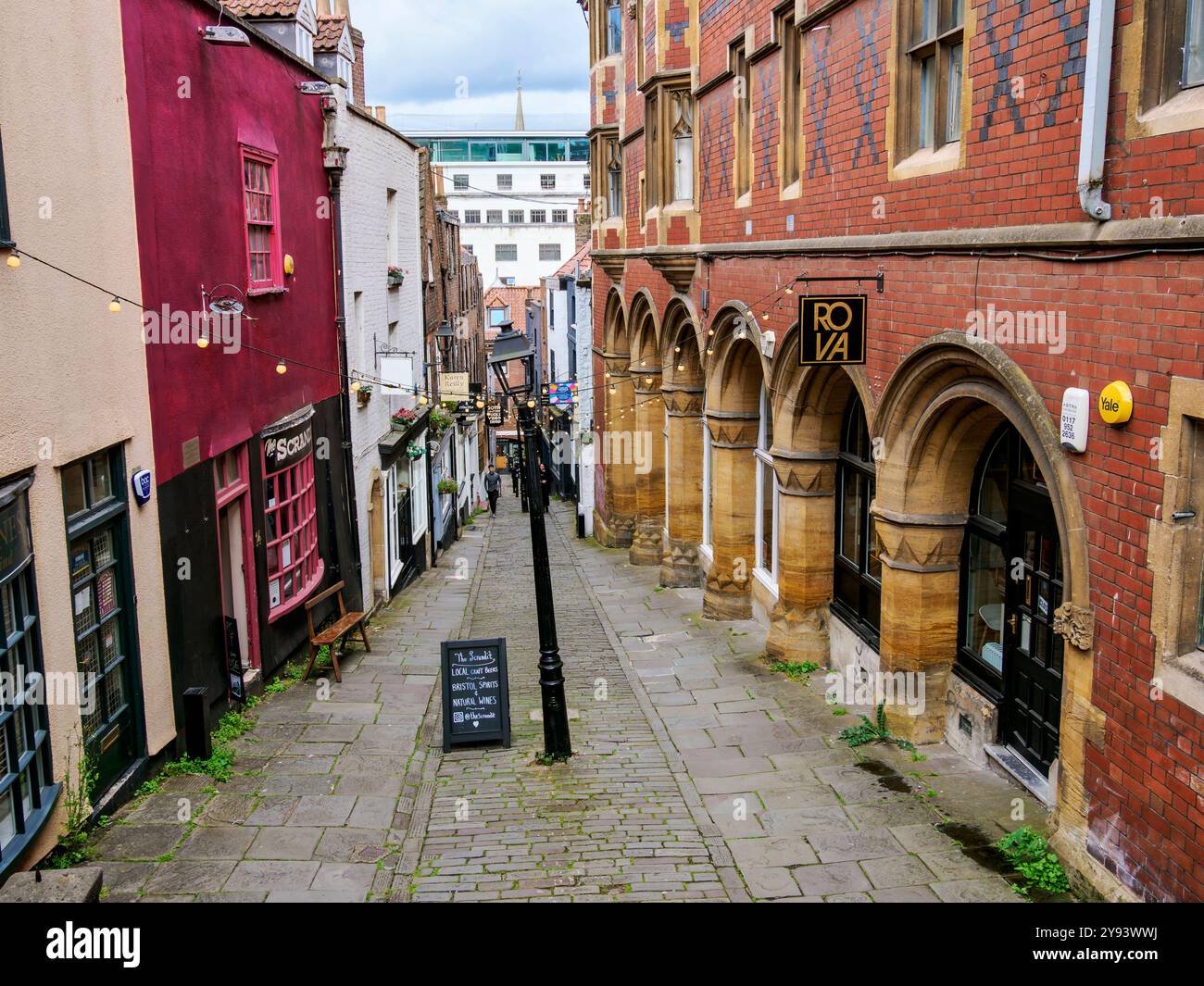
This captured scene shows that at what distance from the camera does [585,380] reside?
34219 millimetres

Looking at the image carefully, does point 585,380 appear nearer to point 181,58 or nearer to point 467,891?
point 181,58

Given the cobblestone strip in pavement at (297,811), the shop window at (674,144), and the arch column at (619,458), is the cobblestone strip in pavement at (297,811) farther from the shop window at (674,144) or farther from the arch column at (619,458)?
the arch column at (619,458)

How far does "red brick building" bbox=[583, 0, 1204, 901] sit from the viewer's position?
640cm

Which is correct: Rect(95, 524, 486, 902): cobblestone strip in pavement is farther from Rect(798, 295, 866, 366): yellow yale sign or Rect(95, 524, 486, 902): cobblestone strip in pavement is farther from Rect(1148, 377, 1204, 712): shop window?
Rect(798, 295, 866, 366): yellow yale sign

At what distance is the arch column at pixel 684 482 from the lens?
64.5ft

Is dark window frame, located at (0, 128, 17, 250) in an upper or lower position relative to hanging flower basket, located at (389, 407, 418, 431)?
upper

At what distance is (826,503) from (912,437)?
360 cm

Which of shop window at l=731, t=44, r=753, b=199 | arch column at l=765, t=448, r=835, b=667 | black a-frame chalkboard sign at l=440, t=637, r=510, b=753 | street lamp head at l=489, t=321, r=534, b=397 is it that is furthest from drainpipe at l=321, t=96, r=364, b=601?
arch column at l=765, t=448, r=835, b=667

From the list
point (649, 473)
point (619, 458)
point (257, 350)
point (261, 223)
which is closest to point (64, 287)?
point (257, 350)

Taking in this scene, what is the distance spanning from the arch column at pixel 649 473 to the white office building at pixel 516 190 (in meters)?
59.9

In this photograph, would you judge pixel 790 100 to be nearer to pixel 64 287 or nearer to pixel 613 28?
pixel 64 287

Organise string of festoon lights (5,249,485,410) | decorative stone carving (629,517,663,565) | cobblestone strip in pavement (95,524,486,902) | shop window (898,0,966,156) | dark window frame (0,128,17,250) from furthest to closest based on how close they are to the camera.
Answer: decorative stone carving (629,517,663,565)
shop window (898,0,966,156)
cobblestone strip in pavement (95,524,486,902)
string of festoon lights (5,249,485,410)
dark window frame (0,128,17,250)

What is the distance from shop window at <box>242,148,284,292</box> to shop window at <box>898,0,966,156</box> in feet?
23.3

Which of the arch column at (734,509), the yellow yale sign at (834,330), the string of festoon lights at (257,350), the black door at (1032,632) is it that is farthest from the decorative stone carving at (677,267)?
the black door at (1032,632)
